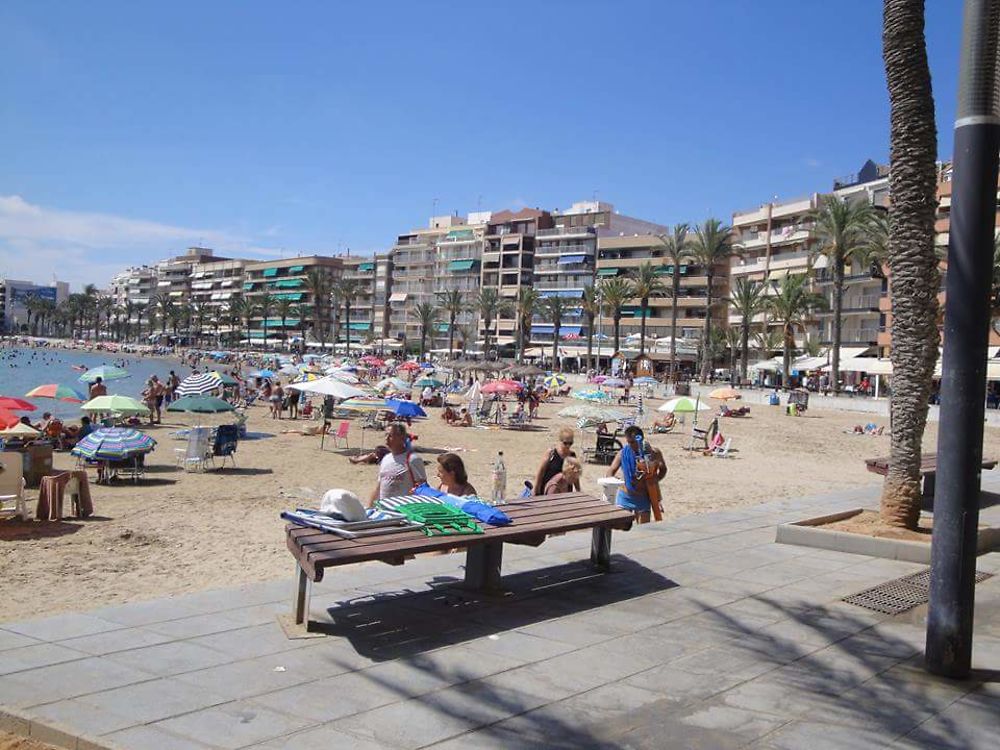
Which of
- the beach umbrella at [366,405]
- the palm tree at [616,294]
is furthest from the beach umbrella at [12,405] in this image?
the palm tree at [616,294]

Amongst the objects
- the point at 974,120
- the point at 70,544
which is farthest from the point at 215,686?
the point at 70,544

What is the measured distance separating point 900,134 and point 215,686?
8141 millimetres

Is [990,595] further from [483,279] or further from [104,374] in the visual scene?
[483,279]

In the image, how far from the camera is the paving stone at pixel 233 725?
3598 millimetres

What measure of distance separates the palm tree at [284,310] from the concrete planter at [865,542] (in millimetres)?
122248

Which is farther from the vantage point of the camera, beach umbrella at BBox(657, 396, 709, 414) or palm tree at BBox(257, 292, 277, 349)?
palm tree at BBox(257, 292, 277, 349)

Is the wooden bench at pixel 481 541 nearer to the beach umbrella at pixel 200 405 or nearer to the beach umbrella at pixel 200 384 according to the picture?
the beach umbrella at pixel 200 405

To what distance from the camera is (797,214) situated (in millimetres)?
72000

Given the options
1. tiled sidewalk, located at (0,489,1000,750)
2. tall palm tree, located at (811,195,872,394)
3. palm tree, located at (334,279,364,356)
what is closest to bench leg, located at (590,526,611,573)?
tiled sidewalk, located at (0,489,1000,750)

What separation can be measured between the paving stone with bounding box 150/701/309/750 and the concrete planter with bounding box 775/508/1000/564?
5787mm

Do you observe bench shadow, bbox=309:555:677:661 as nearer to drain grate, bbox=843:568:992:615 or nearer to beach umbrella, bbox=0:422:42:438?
drain grate, bbox=843:568:992:615

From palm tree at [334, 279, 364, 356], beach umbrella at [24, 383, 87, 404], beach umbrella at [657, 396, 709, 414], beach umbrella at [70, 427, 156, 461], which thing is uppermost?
palm tree at [334, 279, 364, 356]

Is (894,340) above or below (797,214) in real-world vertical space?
below

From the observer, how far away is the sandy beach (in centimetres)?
812
